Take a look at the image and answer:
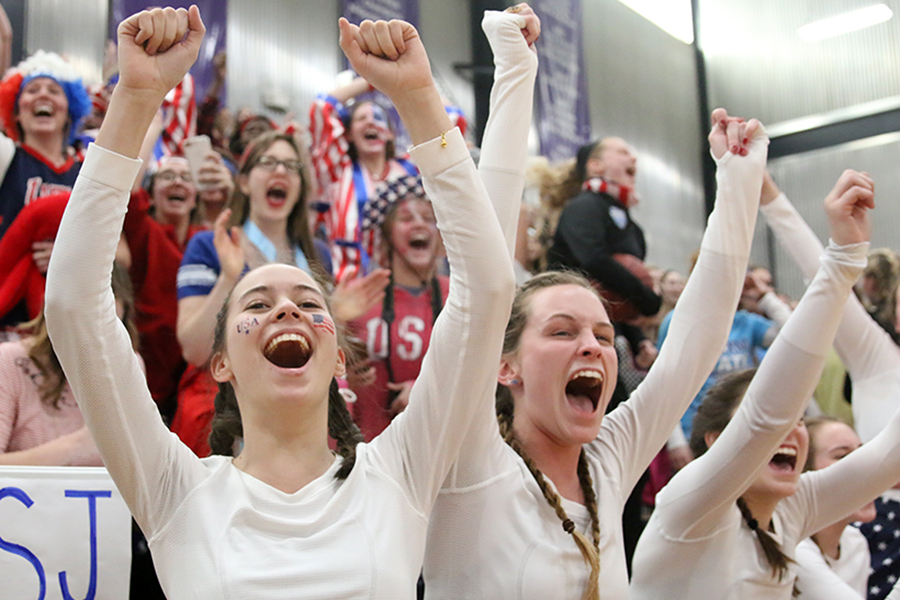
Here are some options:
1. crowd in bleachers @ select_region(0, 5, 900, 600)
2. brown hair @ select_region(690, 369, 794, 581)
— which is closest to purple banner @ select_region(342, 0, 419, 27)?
crowd in bleachers @ select_region(0, 5, 900, 600)

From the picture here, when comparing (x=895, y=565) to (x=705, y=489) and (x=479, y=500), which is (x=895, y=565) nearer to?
(x=705, y=489)

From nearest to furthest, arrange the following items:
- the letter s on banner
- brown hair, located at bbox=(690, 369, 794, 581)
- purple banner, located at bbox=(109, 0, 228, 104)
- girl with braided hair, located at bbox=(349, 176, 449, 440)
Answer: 1. the letter s on banner
2. brown hair, located at bbox=(690, 369, 794, 581)
3. girl with braided hair, located at bbox=(349, 176, 449, 440)
4. purple banner, located at bbox=(109, 0, 228, 104)

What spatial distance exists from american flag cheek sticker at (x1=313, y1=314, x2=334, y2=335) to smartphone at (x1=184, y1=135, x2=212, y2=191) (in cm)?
201

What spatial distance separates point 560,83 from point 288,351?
19.5ft

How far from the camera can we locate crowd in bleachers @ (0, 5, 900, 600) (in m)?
1.40

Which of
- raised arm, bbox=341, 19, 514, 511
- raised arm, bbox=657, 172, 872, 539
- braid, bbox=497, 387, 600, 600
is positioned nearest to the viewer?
raised arm, bbox=341, 19, 514, 511

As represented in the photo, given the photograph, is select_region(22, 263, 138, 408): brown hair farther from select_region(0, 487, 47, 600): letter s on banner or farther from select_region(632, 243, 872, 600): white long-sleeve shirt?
select_region(632, 243, 872, 600): white long-sleeve shirt

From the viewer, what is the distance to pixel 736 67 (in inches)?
423

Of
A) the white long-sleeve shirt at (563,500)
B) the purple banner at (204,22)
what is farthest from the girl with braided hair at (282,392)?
the purple banner at (204,22)

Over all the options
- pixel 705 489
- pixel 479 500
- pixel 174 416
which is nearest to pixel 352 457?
pixel 479 500

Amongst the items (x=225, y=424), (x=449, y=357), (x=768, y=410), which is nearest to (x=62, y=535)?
(x=225, y=424)

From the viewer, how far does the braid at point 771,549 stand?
6.55 ft

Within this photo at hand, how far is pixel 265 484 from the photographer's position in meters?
1.45

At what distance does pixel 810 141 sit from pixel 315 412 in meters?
9.80
